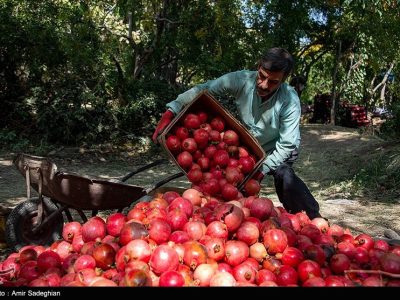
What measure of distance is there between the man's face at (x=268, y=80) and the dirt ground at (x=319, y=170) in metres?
2.78

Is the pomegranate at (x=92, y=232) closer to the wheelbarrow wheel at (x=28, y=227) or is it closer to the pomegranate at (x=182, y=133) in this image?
the pomegranate at (x=182, y=133)

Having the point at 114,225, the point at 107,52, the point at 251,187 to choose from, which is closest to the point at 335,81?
the point at 107,52

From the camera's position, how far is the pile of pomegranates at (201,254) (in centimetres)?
211

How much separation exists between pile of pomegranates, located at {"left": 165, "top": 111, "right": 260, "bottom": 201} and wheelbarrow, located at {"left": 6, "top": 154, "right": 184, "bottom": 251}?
0.80 ft

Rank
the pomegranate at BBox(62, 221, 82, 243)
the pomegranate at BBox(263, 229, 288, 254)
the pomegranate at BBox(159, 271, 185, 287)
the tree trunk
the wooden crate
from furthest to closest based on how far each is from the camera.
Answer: the tree trunk < the wooden crate < the pomegranate at BBox(62, 221, 82, 243) < the pomegranate at BBox(263, 229, 288, 254) < the pomegranate at BBox(159, 271, 185, 287)

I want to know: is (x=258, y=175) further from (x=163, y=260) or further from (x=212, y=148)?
(x=163, y=260)

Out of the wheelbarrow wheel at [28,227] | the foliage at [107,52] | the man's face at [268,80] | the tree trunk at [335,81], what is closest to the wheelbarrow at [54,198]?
the wheelbarrow wheel at [28,227]

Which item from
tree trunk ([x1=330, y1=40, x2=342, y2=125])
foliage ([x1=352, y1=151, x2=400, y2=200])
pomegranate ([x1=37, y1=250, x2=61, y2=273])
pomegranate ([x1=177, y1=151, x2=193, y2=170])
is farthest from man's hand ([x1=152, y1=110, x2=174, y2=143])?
tree trunk ([x1=330, y1=40, x2=342, y2=125])

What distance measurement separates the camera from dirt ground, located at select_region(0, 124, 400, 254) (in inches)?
255

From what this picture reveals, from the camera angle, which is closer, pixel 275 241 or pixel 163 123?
pixel 275 241

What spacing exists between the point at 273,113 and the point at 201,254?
2122 mm

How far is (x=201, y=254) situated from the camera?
7.31ft

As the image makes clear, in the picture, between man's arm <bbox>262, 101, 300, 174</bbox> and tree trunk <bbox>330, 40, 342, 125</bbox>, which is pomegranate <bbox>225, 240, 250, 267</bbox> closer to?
man's arm <bbox>262, 101, 300, 174</bbox>
